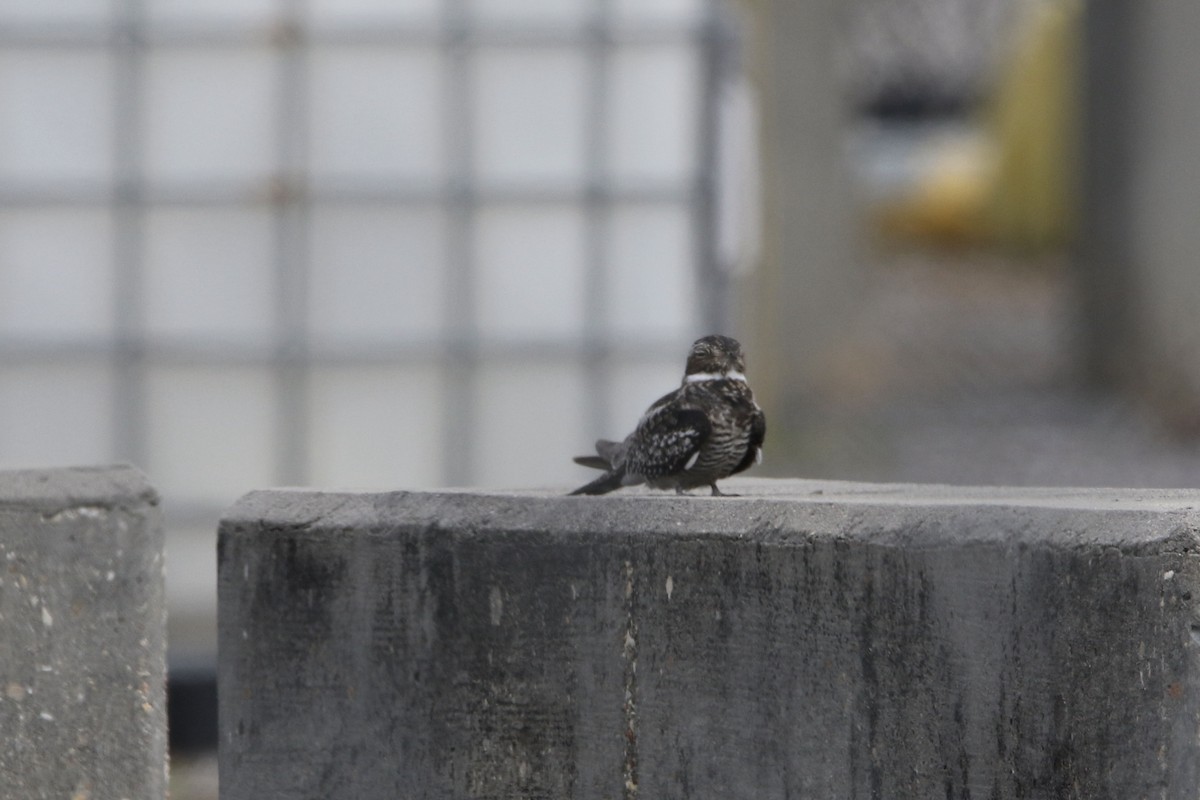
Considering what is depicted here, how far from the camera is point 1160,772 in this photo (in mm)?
2895

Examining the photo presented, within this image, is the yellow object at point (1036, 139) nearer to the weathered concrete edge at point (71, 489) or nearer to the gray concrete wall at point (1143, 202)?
the gray concrete wall at point (1143, 202)

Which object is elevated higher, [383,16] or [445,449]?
[383,16]

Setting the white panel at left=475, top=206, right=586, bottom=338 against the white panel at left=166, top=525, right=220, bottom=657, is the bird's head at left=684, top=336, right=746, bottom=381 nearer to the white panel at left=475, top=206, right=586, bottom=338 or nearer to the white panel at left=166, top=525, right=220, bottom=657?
the white panel at left=475, top=206, right=586, bottom=338

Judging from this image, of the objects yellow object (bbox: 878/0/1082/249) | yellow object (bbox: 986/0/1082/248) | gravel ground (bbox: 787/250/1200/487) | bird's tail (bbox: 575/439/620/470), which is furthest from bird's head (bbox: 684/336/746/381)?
yellow object (bbox: 986/0/1082/248)

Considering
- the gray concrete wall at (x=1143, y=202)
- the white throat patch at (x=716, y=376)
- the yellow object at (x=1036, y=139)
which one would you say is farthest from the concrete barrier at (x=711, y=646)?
the yellow object at (x=1036, y=139)

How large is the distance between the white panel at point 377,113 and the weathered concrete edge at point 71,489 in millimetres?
3738

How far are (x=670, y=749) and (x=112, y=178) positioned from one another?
169 inches

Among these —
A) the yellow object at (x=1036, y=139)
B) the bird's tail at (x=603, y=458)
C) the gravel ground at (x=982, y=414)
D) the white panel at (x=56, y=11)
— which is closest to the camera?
the bird's tail at (x=603, y=458)

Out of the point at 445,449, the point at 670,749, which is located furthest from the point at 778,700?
the point at 445,449

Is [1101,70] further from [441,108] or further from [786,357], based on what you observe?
[441,108]

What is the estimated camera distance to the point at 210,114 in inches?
272

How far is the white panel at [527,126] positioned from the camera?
22.6 feet

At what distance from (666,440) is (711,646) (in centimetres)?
95

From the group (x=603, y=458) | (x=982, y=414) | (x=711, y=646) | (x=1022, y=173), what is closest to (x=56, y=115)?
(x=603, y=458)
